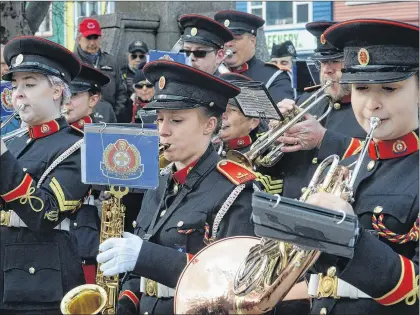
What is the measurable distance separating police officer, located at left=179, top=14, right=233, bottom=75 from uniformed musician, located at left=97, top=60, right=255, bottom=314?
339 cm

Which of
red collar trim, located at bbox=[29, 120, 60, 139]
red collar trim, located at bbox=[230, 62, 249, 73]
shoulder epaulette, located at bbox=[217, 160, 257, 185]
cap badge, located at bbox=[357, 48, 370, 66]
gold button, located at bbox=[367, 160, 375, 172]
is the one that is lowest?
red collar trim, located at bbox=[230, 62, 249, 73]

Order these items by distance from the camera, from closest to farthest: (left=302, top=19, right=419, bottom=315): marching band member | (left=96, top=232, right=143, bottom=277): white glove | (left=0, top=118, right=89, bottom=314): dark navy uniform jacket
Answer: (left=302, top=19, right=419, bottom=315): marching band member → (left=96, top=232, right=143, bottom=277): white glove → (left=0, top=118, right=89, bottom=314): dark navy uniform jacket

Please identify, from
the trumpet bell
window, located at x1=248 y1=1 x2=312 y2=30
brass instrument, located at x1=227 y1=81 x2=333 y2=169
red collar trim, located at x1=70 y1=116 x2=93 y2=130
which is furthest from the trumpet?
window, located at x1=248 y1=1 x2=312 y2=30

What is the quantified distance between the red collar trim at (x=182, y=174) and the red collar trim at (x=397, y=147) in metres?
1.13

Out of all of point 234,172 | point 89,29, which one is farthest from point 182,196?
point 89,29

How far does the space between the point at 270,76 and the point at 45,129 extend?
3398mm

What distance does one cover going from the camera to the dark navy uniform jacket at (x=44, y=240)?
6430 millimetres

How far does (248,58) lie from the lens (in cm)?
985

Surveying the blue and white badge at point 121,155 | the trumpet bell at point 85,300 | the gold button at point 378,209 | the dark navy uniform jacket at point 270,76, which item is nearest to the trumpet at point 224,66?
the dark navy uniform jacket at point 270,76

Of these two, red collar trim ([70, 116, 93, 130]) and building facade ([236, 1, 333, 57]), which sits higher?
red collar trim ([70, 116, 93, 130])

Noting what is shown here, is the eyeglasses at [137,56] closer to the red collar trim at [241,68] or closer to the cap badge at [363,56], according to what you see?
the red collar trim at [241,68]

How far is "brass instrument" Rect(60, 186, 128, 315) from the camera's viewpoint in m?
5.09

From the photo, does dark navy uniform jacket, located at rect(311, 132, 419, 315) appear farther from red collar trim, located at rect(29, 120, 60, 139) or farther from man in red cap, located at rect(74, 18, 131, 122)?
man in red cap, located at rect(74, 18, 131, 122)

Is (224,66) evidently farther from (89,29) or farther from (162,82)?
(162,82)
